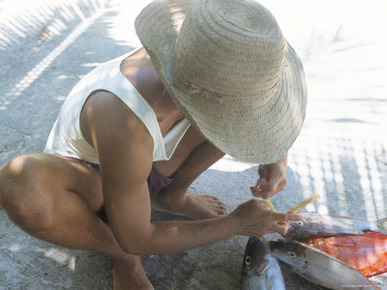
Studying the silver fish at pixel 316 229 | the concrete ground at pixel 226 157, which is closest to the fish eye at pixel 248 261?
the concrete ground at pixel 226 157

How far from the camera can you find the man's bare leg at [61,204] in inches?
63.9

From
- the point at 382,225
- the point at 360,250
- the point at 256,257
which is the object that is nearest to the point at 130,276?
the point at 256,257

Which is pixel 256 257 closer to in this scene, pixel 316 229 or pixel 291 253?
pixel 291 253

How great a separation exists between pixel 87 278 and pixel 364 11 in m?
4.18

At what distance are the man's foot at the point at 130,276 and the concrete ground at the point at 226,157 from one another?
4.2 inches

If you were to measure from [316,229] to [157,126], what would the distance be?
1220 millimetres

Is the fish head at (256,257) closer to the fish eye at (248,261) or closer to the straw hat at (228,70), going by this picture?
the fish eye at (248,261)

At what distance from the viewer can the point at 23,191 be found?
1609 millimetres

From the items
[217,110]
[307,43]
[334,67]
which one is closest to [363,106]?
[334,67]

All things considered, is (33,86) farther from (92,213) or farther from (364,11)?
(364,11)

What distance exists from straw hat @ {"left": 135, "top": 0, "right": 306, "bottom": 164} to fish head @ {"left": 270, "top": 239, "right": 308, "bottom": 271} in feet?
2.63

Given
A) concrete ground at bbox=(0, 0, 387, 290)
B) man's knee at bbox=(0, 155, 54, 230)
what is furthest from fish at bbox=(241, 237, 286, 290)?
man's knee at bbox=(0, 155, 54, 230)

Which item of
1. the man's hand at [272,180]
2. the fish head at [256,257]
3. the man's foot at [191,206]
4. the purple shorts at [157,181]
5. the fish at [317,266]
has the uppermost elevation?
the purple shorts at [157,181]

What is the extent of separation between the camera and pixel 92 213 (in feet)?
6.15
